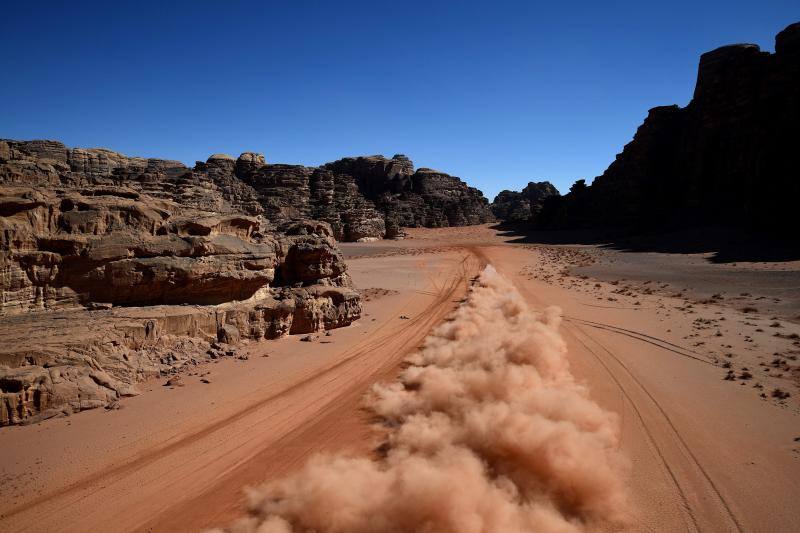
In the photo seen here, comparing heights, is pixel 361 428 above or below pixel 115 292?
below

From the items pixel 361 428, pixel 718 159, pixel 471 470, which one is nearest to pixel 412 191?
pixel 718 159

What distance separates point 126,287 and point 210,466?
478 cm

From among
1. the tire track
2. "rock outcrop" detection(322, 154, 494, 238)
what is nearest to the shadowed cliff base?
"rock outcrop" detection(322, 154, 494, 238)

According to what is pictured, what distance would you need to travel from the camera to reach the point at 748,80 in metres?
38.6

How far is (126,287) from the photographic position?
821 centimetres

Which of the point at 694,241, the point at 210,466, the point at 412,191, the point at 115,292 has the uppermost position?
the point at 412,191

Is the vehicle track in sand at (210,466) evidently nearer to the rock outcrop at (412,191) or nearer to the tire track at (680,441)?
the tire track at (680,441)

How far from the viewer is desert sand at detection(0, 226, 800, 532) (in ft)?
14.8

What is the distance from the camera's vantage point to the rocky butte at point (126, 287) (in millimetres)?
6582

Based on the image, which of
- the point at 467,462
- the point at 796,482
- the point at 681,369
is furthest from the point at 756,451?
the point at 467,462

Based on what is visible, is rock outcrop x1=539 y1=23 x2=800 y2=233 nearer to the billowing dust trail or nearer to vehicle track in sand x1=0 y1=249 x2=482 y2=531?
the billowing dust trail

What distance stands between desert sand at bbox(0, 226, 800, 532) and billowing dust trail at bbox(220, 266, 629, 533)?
344 mm

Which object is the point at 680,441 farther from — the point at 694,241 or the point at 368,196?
the point at 368,196

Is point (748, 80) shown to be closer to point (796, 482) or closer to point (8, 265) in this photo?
point (796, 482)
